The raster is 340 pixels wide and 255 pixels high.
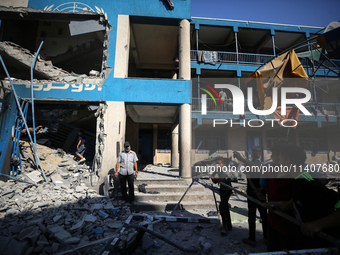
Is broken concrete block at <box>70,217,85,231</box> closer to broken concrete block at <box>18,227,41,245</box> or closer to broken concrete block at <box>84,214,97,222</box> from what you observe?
broken concrete block at <box>84,214,97,222</box>

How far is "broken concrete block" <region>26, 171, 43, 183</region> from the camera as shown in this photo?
563 centimetres

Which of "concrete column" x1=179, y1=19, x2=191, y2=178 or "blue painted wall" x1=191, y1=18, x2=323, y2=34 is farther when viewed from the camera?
"blue painted wall" x1=191, y1=18, x2=323, y2=34

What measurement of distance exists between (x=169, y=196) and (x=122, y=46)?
6.38m

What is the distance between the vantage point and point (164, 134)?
49.9ft

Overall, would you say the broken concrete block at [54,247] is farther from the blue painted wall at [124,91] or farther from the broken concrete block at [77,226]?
the blue painted wall at [124,91]

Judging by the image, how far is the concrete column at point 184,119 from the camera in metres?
6.72

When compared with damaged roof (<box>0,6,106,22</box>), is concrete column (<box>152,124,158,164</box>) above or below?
below

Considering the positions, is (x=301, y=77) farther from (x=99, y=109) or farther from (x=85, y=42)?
(x=85, y=42)

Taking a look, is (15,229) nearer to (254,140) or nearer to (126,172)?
(126,172)

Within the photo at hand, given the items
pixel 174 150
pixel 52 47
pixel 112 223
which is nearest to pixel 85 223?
pixel 112 223

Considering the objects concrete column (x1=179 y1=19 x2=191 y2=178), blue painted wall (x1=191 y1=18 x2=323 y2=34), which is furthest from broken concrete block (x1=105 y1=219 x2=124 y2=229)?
blue painted wall (x1=191 y1=18 x2=323 y2=34)

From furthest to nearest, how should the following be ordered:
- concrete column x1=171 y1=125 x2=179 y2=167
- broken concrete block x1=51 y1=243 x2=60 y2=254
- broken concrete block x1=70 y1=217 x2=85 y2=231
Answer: concrete column x1=171 y1=125 x2=179 y2=167 → broken concrete block x1=70 y1=217 x2=85 y2=231 → broken concrete block x1=51 y1=243 x2=60 y2=254

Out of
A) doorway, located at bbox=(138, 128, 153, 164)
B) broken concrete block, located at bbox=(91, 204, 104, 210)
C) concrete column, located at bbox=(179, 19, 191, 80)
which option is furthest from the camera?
doorway, located at bbox=(138, 128, 153, 164)

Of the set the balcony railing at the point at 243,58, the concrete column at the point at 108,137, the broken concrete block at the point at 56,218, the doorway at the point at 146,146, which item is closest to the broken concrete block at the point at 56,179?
the concrete column at the point at 108,137
